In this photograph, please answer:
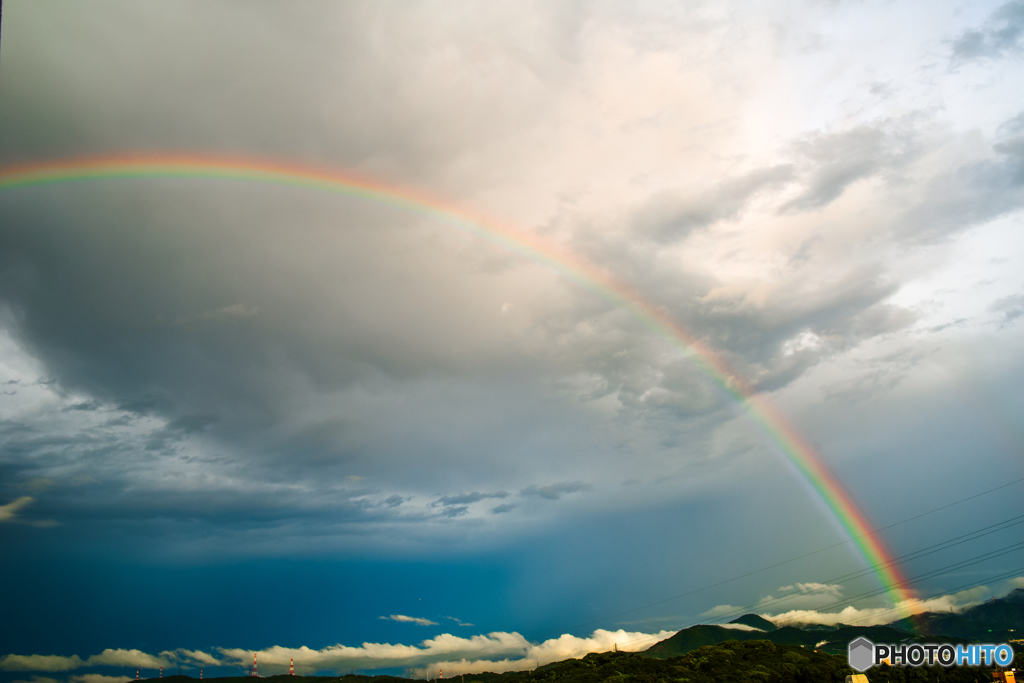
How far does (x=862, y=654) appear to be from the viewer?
317 ft

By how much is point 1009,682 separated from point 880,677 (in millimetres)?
108752

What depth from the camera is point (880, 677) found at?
19675cm

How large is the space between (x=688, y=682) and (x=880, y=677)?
192 ft

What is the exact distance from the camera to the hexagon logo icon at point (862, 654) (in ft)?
305

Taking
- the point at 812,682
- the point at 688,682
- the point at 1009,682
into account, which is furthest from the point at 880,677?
the point at 1009,682

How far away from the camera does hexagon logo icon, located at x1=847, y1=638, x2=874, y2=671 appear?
93062 millimetres

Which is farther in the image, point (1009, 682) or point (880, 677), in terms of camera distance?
point (880, 677)

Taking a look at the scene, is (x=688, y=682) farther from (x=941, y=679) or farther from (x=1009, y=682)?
(x=1009, y=682)

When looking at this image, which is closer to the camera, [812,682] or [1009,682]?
[1009,682]

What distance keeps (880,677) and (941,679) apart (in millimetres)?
21219

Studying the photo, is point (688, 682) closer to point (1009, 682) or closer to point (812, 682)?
point (812, 682)

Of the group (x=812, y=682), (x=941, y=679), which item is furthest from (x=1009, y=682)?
(x=941, y=679)

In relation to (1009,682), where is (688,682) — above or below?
below

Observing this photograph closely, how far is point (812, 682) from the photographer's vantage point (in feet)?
651
